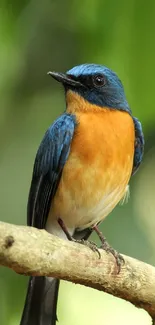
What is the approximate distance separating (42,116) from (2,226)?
7.00ft

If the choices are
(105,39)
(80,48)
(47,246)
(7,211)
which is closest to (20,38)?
(80,48)

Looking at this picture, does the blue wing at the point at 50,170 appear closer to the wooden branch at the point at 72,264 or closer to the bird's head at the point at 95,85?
the bird's head at the point at 95,85

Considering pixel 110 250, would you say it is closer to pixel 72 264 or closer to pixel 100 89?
pixel 72 264

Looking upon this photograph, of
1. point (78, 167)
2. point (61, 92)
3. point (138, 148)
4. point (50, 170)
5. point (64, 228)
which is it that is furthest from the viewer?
point (61, 92)

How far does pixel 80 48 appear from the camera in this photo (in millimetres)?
3184

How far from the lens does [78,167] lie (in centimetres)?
393

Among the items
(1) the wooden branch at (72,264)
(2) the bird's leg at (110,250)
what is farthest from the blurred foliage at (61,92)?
(1) the wooden branch at (72,264)

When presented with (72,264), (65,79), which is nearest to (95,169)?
(65,79)

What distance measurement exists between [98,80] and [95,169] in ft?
2.23

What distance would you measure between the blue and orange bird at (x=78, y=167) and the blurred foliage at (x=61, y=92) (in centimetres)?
13

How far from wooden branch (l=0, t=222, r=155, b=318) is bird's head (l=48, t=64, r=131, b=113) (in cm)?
115

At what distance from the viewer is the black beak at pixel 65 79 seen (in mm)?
4102

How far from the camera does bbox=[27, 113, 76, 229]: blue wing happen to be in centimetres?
400

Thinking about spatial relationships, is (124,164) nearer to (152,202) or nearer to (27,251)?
(152,202)
